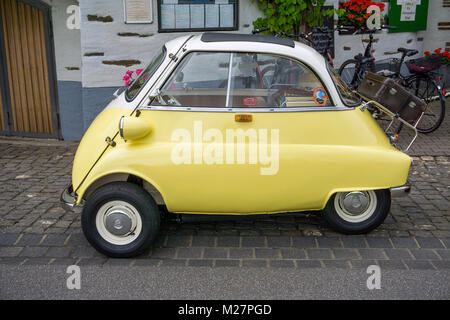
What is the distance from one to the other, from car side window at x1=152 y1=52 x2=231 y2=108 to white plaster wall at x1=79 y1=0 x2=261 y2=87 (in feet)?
12.6

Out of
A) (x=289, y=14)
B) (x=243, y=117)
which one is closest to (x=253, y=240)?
(x=243, y=117)

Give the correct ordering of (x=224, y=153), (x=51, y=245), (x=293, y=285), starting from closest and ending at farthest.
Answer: (x=293, y=285)
(x=224, y=153)
(x=51, y=245)

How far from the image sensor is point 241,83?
4.42m

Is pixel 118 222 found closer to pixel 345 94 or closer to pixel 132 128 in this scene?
pixel 132 128

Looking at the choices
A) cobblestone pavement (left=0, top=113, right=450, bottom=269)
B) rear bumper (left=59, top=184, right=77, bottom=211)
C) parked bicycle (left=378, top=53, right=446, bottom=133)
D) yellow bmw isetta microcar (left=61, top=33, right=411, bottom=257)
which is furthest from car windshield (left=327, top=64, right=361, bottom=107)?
parked bicycle (left=378, top=53, right=446, bottom=133)

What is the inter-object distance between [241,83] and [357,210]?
5.14 ft

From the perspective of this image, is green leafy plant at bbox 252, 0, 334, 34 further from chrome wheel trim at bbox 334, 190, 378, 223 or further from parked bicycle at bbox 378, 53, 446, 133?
chrome wheel trim at bbox 334, 190, 378, 223

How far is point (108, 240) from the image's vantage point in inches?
173

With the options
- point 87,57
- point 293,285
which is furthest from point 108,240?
point 87,57

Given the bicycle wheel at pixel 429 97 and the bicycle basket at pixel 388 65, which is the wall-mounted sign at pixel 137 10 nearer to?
the bicycle basket at pixel 388 65

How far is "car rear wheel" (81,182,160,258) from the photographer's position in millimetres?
4277

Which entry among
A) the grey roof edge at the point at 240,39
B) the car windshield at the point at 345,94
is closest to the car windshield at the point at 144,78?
the grey roof edge at the point at 240,39
